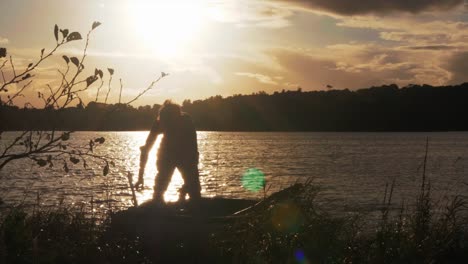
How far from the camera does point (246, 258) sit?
22.3ft

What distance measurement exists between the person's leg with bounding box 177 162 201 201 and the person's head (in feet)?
3.12

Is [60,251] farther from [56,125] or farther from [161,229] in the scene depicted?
[56,125]

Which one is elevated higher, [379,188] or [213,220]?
[213,220]

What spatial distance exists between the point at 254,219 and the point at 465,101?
209m

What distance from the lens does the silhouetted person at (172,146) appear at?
35.5ft

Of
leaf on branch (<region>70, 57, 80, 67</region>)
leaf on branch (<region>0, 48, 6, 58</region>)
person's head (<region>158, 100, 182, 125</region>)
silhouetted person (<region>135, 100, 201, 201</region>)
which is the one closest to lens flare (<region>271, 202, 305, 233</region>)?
silhouetted person (<region>135, 100, 201, 201</region>)

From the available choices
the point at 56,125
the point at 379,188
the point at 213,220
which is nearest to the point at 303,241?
the point at 213,220

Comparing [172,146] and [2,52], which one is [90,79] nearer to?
[2,52]

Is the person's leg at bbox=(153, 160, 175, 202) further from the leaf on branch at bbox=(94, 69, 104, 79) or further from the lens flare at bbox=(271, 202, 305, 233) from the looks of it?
the leaf on branch at bbox=(94, 69, 104, 79)

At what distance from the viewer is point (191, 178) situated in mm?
11328

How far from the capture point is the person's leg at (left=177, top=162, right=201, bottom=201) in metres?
11.2

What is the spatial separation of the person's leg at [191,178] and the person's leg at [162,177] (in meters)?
0.21

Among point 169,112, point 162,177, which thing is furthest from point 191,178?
point 169,112

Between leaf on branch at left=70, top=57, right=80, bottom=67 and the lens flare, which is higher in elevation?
leaf on branch at left=70, top=57, right=80, bottom=67
